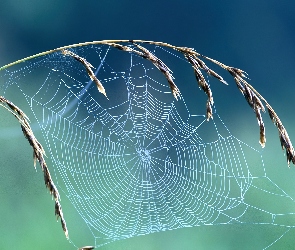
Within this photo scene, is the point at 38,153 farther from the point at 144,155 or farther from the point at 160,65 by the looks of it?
the point at 144,155

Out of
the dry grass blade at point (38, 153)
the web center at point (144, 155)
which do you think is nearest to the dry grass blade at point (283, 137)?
the dry grass blade at point (38, 153)

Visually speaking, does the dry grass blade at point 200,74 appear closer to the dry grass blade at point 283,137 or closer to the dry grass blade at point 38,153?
A: the dry grass blade at point 283,137

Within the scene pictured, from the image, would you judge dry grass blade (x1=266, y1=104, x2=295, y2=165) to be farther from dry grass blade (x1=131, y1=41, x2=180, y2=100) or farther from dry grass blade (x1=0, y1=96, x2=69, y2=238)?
dry grass blade (x1=0, y1=96, x2=69, y2=238)

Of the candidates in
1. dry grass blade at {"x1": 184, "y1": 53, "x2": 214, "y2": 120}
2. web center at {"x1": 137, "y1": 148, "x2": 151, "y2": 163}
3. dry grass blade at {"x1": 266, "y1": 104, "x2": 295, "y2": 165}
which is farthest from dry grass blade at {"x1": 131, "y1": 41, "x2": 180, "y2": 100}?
web center at {"x1": 137, "y1": 148, "x2": 151, "y2": 163}

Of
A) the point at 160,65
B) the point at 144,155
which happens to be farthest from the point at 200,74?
the point at 144,155

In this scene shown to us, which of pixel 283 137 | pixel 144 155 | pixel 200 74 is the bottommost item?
pixel 283 137

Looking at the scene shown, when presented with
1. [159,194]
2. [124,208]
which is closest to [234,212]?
[159,194]

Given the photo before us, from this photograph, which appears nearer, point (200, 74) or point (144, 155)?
point (200, 74)

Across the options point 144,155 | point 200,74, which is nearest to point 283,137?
point 200,74

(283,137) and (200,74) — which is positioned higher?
(200,74)

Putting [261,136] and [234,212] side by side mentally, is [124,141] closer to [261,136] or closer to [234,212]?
[234,212]

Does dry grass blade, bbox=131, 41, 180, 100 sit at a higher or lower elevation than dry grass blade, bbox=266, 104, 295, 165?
higher
